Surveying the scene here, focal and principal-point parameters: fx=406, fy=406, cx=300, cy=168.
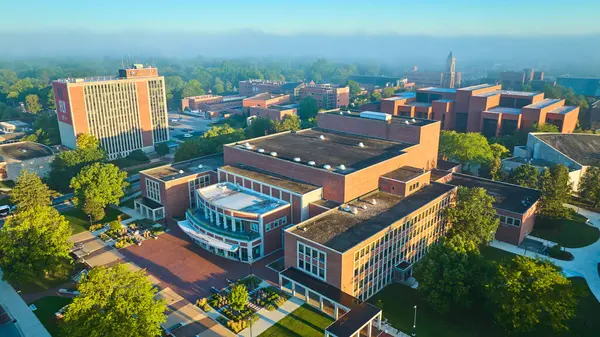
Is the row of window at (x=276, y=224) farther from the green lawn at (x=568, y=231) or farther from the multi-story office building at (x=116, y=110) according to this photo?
the multi-story office building at (x=116, y=110)

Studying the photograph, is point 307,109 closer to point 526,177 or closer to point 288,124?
point 288,124

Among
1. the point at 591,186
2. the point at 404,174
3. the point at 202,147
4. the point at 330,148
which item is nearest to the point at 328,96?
the point at 202,147

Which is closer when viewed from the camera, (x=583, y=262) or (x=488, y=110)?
(x=583, y=262)

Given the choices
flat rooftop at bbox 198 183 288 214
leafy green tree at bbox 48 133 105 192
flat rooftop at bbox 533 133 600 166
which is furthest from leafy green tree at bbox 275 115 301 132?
flat rooftop at bbox 533 133 600 166

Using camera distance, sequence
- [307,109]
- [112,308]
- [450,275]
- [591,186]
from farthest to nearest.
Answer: [307,109] < [591,186] < [450,275] < [112,308]

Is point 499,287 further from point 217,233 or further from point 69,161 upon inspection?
point 69,161

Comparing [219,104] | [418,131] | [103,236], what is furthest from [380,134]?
[219,104]
